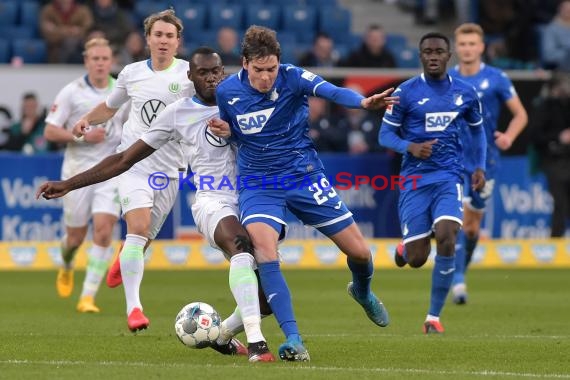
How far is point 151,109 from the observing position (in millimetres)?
11523

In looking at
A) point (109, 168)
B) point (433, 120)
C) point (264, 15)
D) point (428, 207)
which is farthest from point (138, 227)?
point (264, 15)

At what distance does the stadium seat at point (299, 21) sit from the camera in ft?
78.6

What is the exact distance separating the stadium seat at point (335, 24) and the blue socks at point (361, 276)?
47.0 feet

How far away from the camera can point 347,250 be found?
9812mm

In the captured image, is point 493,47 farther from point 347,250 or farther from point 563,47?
point 347,250

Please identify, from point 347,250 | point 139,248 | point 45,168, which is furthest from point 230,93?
point 45,168

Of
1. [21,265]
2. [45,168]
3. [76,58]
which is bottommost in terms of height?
[21,265]

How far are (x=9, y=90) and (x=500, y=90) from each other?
8479 mm

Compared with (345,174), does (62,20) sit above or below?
above

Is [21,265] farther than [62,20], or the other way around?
[62,20]

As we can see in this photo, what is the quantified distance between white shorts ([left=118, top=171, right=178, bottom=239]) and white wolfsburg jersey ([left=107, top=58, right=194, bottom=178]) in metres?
0.11

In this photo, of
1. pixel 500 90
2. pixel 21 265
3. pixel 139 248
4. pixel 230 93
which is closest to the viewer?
pixel 230 93

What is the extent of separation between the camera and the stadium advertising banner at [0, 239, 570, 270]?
19.2 meters

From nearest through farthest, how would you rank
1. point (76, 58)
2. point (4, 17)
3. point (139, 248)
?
point (139, 248), point (76, 58), point (4, 17)
